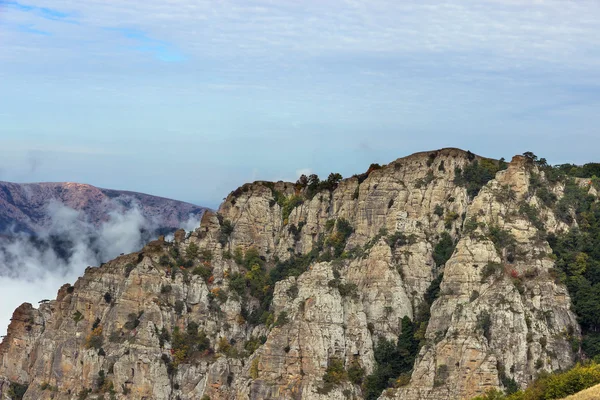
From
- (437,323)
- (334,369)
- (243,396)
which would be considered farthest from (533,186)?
(243,396)

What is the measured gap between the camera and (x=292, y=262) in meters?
145

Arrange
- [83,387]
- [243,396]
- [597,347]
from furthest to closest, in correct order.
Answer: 1. [83,387]
2. [243,396]
3. [597,347]

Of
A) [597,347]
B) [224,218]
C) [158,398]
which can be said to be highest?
[224,218]

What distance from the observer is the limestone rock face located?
395 feet

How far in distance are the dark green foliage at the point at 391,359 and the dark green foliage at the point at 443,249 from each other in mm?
7119

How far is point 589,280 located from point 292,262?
33543 mm

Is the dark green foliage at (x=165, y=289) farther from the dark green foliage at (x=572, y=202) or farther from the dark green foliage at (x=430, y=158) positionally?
the dark green foliage at (x=572, y=202)

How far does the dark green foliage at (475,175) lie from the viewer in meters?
134

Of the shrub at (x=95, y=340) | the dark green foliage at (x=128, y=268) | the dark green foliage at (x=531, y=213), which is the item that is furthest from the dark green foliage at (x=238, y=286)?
the dark green foliage at (x=531, y=213)

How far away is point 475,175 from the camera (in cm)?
13488

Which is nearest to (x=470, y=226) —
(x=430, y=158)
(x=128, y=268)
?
(x=430, y=158)

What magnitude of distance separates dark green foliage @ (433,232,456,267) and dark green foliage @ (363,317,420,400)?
23.4ft

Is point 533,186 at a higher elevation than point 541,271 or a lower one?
higher

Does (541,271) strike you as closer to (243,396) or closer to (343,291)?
(343,291)
